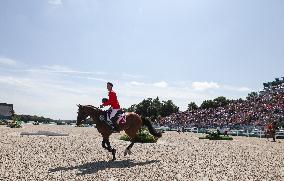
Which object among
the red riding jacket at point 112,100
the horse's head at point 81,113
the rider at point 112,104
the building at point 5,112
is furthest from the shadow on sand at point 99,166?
the building at point 5,112

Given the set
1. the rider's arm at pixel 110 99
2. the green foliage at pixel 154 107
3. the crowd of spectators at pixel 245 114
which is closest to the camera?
the rider's arm at pixel 110 99

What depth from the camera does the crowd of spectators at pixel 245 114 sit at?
4900 cm

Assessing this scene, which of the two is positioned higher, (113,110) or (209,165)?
(113,110)

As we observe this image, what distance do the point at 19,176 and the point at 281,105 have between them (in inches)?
1798

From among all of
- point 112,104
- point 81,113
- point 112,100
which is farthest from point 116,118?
point 81,113

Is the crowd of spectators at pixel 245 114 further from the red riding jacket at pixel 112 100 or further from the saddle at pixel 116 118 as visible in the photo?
the red riding jacket at pixel 112 100

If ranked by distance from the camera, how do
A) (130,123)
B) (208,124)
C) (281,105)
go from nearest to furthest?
(130,123), (281,105), (208,124)

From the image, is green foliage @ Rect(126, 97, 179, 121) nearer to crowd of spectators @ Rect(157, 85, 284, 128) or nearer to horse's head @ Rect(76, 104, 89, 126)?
crowd of spectators @ Rect(157, 85, 284, 128)

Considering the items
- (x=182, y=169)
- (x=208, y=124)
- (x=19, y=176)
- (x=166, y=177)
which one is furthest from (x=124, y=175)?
(x=208, y=124)

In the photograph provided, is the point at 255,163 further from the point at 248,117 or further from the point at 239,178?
the point at 248,117

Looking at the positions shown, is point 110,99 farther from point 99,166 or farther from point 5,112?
point 5,112

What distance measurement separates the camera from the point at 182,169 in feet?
38.4

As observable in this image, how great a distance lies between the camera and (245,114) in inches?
2131

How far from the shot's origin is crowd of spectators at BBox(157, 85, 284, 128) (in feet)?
161
